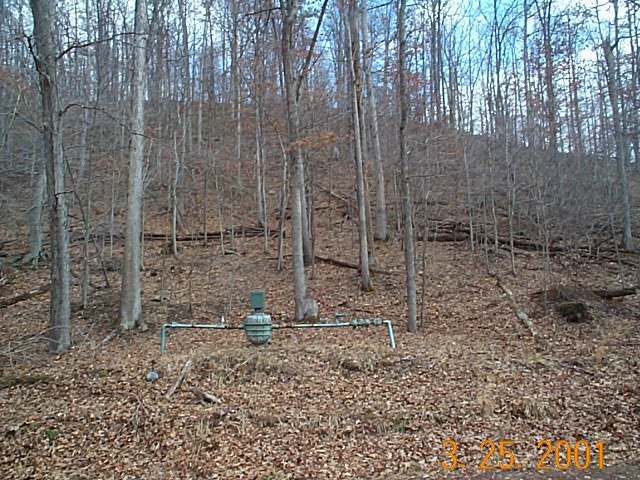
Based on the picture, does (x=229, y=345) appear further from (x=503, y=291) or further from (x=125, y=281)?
(x=503, y=291)

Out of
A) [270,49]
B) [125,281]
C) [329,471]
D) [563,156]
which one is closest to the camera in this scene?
[329,471]

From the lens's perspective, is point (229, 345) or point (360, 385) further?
point (229, 345)

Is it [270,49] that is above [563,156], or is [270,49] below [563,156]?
above

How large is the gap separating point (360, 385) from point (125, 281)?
223 inches

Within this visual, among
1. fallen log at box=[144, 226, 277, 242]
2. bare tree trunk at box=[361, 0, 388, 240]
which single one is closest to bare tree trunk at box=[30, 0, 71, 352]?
fallen log at box=[144, 226, 277, 242]

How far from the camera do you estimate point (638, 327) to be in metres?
8.91

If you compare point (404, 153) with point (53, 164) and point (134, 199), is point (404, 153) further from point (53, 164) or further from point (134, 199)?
point (53, 164)

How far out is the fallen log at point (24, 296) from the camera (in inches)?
449

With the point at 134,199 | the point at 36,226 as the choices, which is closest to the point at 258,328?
the point at 134,199

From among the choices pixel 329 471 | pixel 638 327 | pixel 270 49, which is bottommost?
pixel 329 471

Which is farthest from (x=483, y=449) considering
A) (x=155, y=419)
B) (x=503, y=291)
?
(x=503, y=291)

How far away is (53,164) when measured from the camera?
811cm

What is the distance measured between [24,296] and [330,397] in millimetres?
9062

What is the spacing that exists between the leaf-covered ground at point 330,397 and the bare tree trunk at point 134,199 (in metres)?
0.49
